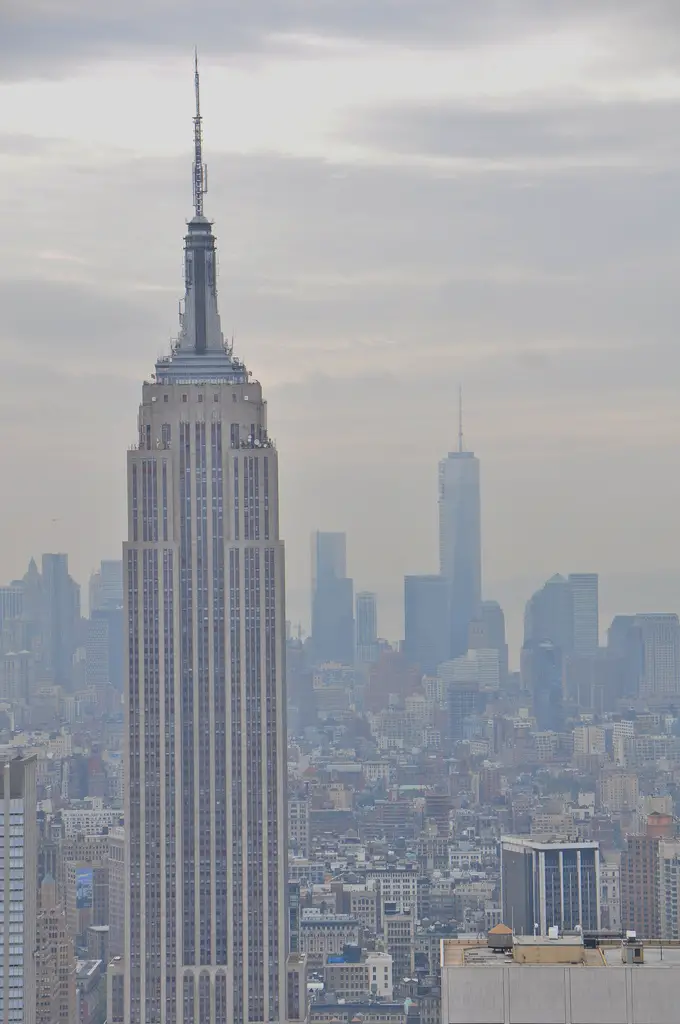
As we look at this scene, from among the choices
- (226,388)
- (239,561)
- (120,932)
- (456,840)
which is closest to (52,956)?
(120,932)

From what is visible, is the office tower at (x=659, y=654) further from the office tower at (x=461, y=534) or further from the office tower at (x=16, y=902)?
the office tower at (x=16, y=902)

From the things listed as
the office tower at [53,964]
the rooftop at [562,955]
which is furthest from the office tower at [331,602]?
the rooftop at [562,955]

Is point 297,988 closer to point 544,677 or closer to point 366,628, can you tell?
point 366,628

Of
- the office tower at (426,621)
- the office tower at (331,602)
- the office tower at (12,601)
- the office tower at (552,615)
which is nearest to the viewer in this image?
the office tower at (12,601)

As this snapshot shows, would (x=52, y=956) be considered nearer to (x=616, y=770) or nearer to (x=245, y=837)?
(x=245, y=837)

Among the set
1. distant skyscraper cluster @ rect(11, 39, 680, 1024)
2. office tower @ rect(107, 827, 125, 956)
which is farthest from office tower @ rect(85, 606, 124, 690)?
office tower @ rect(107, 827, 125, 956)

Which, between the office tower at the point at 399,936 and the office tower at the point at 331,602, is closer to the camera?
the office tower at the point at 399,936

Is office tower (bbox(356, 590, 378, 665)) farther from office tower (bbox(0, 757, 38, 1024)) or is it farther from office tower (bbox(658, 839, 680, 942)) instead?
office tower (bbox(0, 757, 38, 1024))
